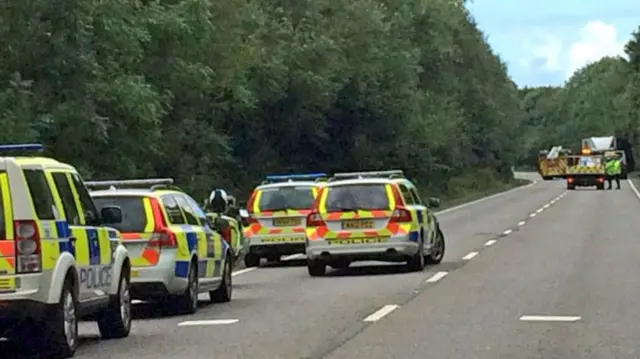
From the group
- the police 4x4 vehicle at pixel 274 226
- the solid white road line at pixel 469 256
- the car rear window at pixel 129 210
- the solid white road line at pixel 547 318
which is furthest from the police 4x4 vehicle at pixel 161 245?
the solid white road line at pixel 469 256

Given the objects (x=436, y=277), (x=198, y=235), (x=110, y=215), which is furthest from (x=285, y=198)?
(x=110, y=215)

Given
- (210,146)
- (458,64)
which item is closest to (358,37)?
(210,146)

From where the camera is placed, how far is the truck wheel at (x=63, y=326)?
11936 millimetres

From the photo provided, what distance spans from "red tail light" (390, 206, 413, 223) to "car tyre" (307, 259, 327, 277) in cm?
131

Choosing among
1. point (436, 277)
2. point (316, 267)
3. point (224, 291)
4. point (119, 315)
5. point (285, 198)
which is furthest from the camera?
point (285, 198)

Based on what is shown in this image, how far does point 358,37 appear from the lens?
191ft

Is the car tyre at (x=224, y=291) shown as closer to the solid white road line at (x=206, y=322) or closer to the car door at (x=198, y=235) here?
the car door at (x=198, y=235)

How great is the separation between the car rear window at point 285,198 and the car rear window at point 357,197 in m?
2.69

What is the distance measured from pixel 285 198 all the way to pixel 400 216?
3.79 m

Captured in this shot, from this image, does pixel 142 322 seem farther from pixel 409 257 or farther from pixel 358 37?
pixel 358 37

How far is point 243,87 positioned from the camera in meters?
44.1

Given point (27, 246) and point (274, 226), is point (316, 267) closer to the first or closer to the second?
point (274, 226)

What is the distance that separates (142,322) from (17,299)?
4.61 metres

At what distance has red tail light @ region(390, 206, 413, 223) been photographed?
22.5m
